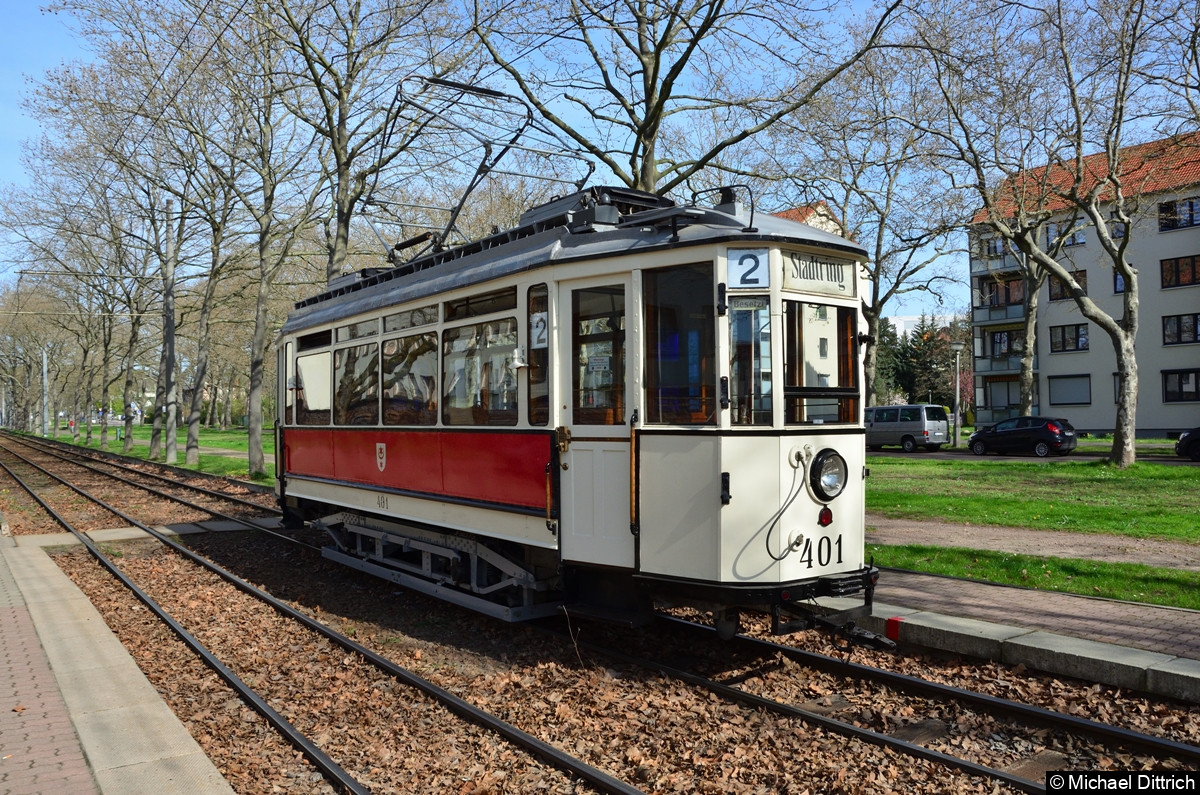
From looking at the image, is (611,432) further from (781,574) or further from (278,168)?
(278,168)

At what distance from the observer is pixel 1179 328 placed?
41156 mm

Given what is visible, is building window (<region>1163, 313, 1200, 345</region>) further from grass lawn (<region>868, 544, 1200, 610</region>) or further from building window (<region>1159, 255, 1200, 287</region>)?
grass lawn (<region>868, 544, 1200, 610</region>)

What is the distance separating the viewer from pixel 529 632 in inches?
316

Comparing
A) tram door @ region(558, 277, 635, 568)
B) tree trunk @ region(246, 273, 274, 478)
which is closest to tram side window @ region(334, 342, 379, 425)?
tram door @ region(558, 277, 635, 568)

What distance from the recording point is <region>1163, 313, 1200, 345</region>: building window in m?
40.7

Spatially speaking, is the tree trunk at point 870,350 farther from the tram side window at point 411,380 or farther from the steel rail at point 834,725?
the tram side window at point 411,380

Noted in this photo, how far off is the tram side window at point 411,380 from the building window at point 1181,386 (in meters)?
42.3

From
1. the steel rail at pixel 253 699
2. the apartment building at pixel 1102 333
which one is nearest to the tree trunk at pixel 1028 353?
the apartment building at pixel 1102 333

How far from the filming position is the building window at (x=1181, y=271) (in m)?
40.6

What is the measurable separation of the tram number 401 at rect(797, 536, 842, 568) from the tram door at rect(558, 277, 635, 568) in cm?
119

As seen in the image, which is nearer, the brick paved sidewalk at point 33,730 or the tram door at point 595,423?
the brick paved sidewalk at point 33,730

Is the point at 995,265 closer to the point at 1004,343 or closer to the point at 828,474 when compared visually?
the point at 1004,343

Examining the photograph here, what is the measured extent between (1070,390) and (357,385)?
4484 cm

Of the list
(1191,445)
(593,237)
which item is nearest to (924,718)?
(593,237)
